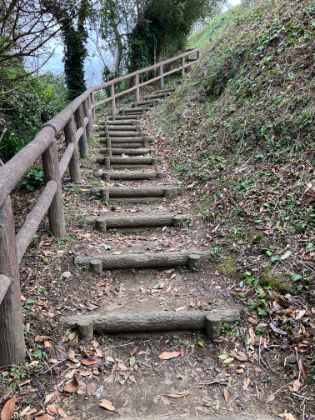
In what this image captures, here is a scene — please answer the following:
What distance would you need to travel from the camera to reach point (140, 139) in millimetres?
7469

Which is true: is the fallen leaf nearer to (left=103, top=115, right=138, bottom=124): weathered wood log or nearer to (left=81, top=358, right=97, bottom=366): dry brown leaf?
(left=81, top=358, right=97, bottom=366): dry brown leaf

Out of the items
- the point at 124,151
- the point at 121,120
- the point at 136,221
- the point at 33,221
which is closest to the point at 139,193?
the point at 136,221

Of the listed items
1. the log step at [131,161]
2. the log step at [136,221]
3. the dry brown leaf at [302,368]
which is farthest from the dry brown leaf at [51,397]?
the log step at [131,161]

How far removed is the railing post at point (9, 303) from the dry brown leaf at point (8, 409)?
0.79 feet

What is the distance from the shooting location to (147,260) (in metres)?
3.26

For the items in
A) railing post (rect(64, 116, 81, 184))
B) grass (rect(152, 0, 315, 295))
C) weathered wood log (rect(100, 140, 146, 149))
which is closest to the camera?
grass (rect(152, 0, 315, 295))

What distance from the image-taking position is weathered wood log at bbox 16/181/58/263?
2305 millimetres

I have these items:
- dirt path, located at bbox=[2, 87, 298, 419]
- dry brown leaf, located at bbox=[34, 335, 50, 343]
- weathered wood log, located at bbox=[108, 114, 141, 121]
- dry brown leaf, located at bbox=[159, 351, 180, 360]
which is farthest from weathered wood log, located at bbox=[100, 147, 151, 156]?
dry brown leaf, located at bbox=[159, 351, 180, 360]

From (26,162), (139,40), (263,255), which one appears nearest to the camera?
(26,162)

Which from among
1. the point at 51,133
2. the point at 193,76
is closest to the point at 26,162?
the point at 51,133

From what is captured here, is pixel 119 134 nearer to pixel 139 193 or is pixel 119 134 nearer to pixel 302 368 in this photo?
pixel 139 193

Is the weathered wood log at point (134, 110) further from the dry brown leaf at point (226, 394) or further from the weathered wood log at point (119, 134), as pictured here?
the dry brown leaf at point (226, 394)

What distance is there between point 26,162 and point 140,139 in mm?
5217

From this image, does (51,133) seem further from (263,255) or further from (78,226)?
(263,255)
